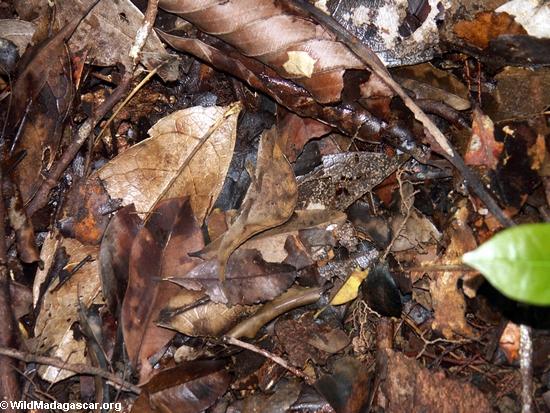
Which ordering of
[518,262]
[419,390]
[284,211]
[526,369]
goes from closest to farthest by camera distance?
1. [518,262]
2. [526,369]
3. [419,390]
4. [284,211]

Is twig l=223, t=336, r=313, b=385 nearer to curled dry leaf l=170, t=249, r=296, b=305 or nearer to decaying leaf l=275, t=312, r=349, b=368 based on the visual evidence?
decaying leaf l=275, t=312, r=349, b=368

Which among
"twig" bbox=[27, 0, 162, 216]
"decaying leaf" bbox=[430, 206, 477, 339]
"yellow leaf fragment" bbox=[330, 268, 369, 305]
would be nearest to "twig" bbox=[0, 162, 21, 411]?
"twig" bbox=[27, 0, 162, 216]

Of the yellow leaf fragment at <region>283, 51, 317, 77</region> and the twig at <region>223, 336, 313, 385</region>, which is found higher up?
the yellow leaf fragment at <region>283, 51, 317, 77</region>

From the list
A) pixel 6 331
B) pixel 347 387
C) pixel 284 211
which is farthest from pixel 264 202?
pixel 6 331

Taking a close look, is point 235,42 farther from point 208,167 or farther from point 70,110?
point 70,110

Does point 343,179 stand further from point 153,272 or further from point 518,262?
point 518,262

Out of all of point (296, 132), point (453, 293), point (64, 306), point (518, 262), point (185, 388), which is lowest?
point (185, 388)
